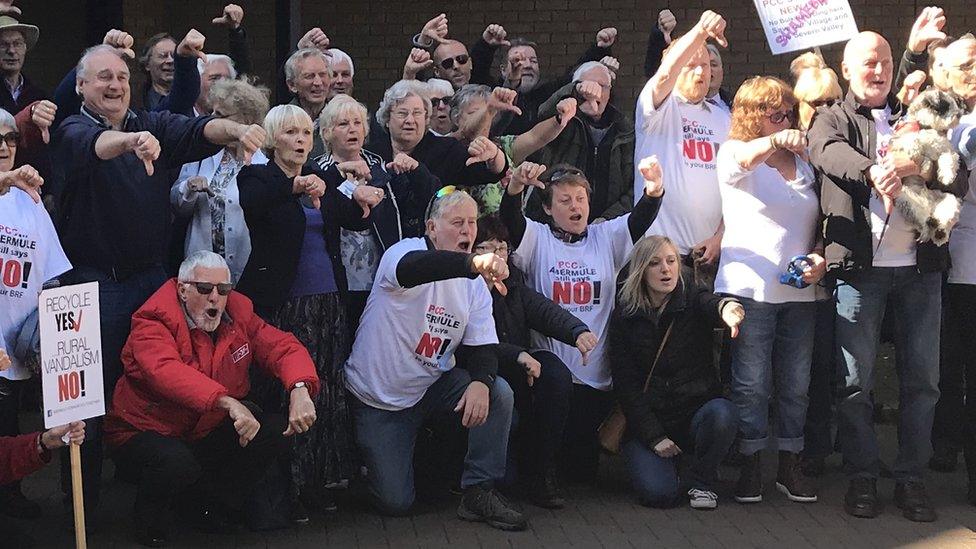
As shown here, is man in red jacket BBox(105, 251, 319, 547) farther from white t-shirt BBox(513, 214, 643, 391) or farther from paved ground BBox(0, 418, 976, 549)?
white t-shirt BBox(513, 214, 643, 391)

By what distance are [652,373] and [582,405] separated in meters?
0.42

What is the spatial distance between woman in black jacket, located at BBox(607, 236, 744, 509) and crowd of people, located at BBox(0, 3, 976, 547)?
0.01 metres

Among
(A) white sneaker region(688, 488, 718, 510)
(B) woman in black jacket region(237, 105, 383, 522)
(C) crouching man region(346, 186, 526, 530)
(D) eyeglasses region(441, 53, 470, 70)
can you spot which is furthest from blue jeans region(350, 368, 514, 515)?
(D) eyeglasses region(441, 53, 470, 70)

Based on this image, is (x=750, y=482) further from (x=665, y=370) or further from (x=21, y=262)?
(x=21, y=262)

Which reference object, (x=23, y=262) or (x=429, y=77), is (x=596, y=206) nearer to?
(x=429, y=77)

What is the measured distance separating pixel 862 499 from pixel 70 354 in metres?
3.46

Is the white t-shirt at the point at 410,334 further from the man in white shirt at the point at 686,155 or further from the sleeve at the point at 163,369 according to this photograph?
the man in white shirt at the point at 686,155

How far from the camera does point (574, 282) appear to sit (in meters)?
6.70

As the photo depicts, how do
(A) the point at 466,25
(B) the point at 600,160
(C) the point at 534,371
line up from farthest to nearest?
(A) the point at 466,25
(B) the point at 600,160
(C) the point at 534,371

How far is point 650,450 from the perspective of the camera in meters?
6.48

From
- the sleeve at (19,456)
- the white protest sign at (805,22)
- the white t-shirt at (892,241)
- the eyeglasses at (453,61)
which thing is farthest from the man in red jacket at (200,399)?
the white protest sign at (805,22)

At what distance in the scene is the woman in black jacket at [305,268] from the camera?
608 cm

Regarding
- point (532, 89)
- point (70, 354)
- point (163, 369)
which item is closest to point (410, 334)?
point (163, 369)

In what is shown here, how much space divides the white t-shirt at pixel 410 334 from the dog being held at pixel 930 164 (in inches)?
75.8
